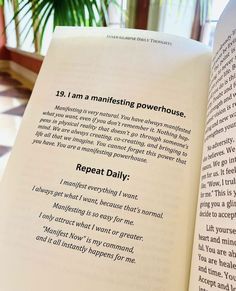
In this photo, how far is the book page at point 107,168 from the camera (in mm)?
323

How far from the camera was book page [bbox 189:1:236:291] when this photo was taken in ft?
0.91

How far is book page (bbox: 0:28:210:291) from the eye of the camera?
1.06 feet

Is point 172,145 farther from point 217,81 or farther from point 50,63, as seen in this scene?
point 50,63

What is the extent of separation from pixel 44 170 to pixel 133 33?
0.24m

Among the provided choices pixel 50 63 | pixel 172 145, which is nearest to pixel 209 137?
pixel 172 145

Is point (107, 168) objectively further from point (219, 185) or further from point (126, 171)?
point (219, 185)

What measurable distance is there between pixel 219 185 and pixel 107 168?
0.13 metres

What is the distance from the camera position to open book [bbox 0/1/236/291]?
0.32 m

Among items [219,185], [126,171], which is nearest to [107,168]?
[126,171]

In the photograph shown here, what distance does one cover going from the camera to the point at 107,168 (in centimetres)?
37

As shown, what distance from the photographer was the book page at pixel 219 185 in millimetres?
278

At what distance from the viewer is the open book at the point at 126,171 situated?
1.03 ft

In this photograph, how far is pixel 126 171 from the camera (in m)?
0.36

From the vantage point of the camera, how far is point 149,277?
31 cm
